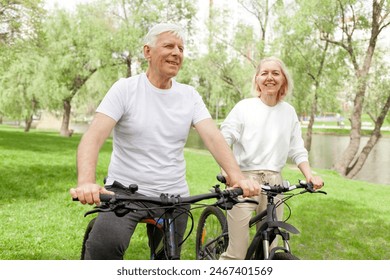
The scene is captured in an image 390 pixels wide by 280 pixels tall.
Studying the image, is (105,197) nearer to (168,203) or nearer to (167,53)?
(168,203)

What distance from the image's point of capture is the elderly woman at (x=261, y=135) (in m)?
3.57

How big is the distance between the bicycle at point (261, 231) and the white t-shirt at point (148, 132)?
2.01 ft

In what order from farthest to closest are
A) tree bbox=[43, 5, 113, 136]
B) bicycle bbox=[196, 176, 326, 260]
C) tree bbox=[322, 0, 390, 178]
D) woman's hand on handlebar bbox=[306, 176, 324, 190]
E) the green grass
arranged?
tree bbox=[43, 5, 113, 136]
tree bbox=[322, 0, 390, 178]
the green grass
woman's hand on handlebar bbox=[306, 176, 324, 190]
bicycle bbox=[196, 176, 326, 260]

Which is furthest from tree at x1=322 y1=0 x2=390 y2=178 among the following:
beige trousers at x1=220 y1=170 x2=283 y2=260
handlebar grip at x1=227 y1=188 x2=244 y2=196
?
handlebar grip at x1=227 y1=188 x2=244 y2=196

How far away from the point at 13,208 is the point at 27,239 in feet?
6.95

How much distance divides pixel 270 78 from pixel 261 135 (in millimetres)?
422

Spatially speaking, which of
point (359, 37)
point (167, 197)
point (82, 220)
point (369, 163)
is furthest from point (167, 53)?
point (369, 163)

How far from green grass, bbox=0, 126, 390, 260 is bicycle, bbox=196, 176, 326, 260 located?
1.61m

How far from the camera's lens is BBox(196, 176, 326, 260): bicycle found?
9.55 ft

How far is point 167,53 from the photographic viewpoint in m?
2.57

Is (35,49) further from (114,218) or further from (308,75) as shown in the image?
(114,218)

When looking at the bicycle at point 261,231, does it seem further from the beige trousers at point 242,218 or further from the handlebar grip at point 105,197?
the handlebar grip at point 105,197

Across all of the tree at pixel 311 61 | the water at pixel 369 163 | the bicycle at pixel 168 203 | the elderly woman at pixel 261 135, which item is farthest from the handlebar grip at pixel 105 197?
the water at pixel 369 163

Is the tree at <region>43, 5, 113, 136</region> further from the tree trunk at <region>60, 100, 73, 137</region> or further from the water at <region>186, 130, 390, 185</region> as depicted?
the water at <region>186, 130, 390, 185</region>
